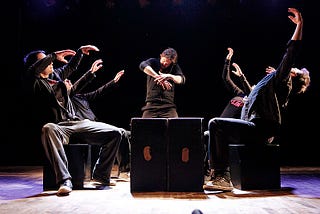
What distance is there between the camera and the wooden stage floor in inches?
96.7

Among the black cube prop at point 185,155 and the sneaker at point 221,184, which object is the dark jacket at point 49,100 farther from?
the sneaker at point 221,184

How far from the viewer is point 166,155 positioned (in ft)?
11.0

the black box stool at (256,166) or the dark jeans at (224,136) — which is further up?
the dark jeans at (224,136)

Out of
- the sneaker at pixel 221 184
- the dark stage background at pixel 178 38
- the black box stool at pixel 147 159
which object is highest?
the dark stage background at pixel 178 38

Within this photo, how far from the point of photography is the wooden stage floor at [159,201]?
2.46m

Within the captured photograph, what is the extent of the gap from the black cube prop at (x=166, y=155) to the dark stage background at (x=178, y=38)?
9.34 ft

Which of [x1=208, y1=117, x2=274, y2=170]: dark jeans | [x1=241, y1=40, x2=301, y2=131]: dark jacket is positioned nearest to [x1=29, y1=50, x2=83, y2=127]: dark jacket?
[x1=208, y1=117, x2=274, y2=170]: dark jeans

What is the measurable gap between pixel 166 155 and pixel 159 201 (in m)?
0.60

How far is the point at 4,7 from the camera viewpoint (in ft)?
20.2

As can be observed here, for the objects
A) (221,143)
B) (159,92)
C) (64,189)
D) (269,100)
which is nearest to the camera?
(64,189)

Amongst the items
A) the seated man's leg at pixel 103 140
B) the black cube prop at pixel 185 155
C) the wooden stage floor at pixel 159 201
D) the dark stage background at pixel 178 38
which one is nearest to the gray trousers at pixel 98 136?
the seated man's leg at pixel 103 140

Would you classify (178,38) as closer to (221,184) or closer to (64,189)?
(221,184)

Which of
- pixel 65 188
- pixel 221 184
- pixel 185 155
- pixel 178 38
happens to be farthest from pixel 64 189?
pixel 178 38

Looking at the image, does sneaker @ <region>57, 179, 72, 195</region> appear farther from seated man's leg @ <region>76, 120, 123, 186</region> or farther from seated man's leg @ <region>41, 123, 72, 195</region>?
seated man's leg @ <region>76, 120, 123, 186</region>
